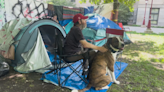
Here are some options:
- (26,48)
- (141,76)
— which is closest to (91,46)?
(141,76)

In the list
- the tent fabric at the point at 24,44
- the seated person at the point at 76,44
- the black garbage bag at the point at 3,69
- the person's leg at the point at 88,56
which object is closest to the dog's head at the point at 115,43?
the seated person at the point at 76,44

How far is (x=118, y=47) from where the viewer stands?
247 centimetres

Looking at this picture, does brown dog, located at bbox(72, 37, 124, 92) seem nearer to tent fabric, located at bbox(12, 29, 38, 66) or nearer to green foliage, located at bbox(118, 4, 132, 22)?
tent fabric, located at bbox(12, 29, 38, 66)

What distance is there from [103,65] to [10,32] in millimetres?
3004

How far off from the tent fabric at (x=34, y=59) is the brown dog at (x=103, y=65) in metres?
1.57

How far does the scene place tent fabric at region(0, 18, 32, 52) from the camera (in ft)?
11.8

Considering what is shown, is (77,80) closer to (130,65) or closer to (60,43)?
(60,43)

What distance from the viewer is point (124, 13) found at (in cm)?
2083

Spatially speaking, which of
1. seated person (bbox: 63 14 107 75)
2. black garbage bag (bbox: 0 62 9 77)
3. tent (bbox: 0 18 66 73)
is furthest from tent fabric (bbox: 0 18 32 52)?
seated person (bbox: 63 14 107 75)

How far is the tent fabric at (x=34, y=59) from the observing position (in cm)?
345

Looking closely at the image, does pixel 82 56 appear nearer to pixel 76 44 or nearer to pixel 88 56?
pixel 88 56

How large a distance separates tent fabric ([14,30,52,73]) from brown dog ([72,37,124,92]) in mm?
1569

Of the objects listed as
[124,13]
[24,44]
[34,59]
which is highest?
[124,13]

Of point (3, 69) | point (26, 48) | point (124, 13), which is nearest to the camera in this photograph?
point (3, 69)
